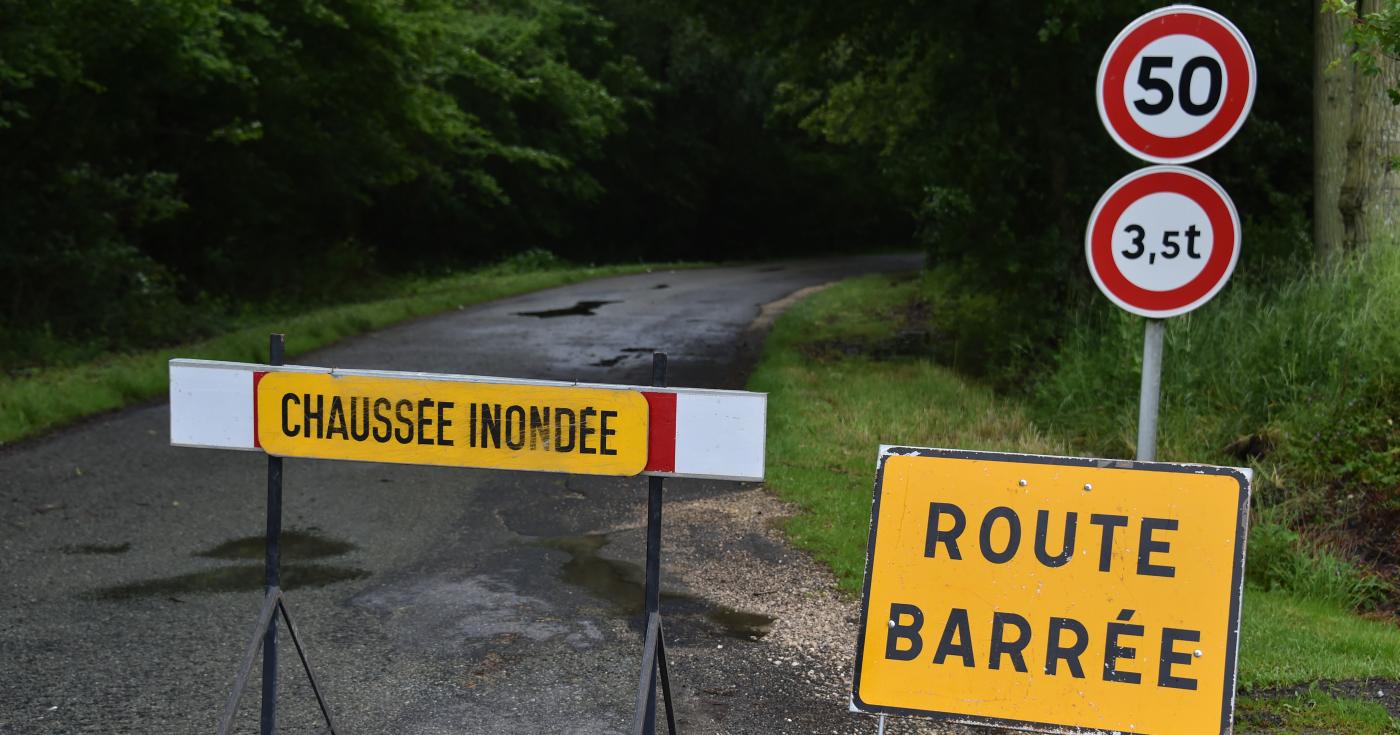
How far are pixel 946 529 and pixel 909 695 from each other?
545 mm

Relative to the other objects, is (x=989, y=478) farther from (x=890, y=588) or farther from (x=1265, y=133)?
(x=1265, y=133)

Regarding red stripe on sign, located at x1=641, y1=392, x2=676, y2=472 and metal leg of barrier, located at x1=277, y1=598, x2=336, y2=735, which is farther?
metal leg of barrier, located at x1=277, y1=598, x2=336, y2=735

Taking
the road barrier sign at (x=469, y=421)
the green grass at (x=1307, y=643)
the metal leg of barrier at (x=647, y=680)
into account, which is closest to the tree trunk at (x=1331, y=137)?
the green grass at (x=1307, y=643)

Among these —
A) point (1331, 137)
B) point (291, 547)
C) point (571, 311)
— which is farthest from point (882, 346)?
point (291, 547)

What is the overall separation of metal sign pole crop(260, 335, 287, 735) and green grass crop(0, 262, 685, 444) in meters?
6.69

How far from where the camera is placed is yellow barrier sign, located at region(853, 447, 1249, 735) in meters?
4.01

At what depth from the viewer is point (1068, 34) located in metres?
11.8

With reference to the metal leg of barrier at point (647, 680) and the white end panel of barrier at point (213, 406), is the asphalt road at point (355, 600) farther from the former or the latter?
the white end panel of barrier at point (213, 406)

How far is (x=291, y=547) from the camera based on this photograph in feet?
23.9

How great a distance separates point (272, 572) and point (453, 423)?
843mm

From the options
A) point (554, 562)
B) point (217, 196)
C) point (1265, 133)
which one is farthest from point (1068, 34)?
point (217, 196)

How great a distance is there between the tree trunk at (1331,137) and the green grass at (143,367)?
416 inches

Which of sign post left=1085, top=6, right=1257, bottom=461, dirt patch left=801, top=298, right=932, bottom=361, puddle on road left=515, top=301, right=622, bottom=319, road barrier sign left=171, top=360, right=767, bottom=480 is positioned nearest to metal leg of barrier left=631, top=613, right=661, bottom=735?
road barrier sign left=171, top=360, right=767, bottom=480

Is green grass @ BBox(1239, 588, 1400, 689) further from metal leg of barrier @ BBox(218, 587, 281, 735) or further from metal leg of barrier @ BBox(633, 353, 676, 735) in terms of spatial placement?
metal leg of barrier @ BBox(218, 587, 281, 735)
